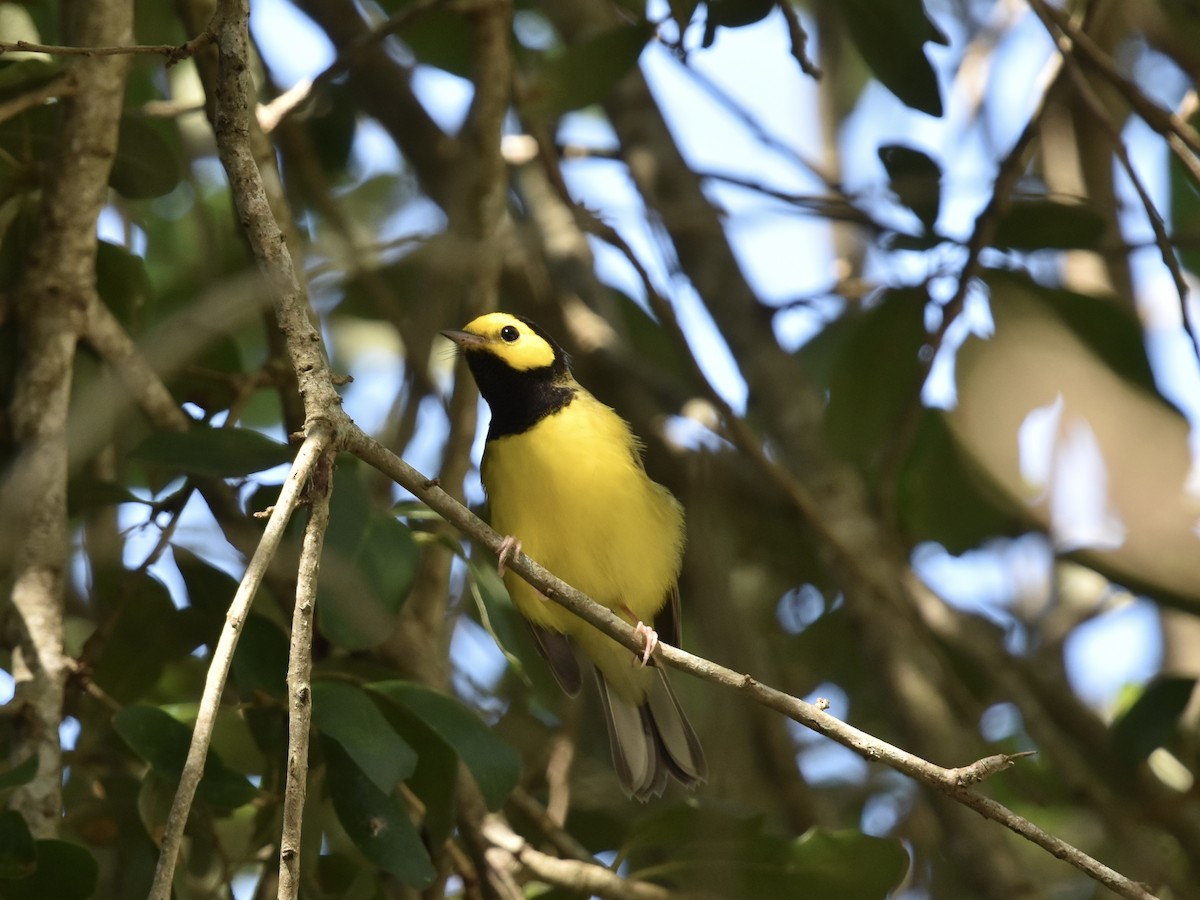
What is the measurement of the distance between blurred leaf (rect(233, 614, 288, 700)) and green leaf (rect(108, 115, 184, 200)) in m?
1.28

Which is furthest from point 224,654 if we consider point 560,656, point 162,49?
point 560,656

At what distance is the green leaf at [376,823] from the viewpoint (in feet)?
9.77

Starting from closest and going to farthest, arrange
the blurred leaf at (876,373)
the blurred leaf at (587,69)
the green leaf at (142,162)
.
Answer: the green leaf at (142,162), the blurred leaf at (587,69), the blurred leaf at (876,373)

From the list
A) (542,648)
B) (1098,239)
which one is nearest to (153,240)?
(542,648)

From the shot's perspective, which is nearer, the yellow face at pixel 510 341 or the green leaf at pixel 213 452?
the green leaf at pixel 213 452

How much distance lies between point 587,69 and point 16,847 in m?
2.76

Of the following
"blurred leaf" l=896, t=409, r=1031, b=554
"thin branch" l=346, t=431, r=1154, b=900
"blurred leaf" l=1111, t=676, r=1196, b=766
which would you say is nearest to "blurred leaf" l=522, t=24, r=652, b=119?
"blurred leaf" l=896, t=409, r=1031, b=554

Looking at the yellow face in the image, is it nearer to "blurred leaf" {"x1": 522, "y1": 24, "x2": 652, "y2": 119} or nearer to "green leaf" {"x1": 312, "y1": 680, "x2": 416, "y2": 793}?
"blurred leaf" {"x1": 522, "y1": 24, "x2": 652, "y2": 119}

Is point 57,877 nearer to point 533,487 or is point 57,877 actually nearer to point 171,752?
point 171,752

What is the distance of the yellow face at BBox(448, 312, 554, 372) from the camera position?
462 cm

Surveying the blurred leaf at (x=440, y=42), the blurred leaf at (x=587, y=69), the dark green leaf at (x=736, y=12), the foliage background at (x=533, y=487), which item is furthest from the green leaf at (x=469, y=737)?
the blurred leaf at (x=440, y=42)

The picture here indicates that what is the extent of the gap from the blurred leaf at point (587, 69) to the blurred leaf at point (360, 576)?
1.62m

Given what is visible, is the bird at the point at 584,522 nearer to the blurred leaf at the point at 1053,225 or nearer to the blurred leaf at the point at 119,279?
the blurred leaf at the point at 119,279

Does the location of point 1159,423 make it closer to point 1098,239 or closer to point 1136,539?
point 1136,539
